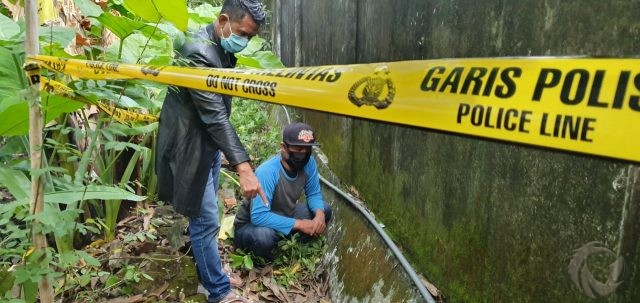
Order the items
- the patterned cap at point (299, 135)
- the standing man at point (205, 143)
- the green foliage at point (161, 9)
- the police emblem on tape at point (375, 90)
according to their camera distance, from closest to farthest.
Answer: the police emblem on tape at point (375, 90)
the green foliage at point (161, 9)
the standing man at point (205, 143)
the patterned cap at point (299, 135)

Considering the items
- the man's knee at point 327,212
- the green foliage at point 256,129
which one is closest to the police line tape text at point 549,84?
the man's knee at point 327,212

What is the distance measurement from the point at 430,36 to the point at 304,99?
1505mm

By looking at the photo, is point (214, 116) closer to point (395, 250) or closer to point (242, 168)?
point (242, 168)

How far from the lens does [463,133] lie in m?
0.93

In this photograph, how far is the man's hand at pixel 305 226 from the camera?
3.43m

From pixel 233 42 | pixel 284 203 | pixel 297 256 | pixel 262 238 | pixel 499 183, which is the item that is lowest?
pixel 297 256

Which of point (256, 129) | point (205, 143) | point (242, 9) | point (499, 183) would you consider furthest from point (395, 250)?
point (256, 129)

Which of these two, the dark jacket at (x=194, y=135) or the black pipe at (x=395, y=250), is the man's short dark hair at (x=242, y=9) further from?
the black pipe at (x=395, y=250)

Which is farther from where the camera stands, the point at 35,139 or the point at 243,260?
the point at 243,260

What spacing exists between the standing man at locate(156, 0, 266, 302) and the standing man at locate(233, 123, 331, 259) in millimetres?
617

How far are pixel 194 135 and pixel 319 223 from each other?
4.40 feet

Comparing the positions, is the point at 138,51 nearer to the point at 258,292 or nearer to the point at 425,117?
the point at 258,292

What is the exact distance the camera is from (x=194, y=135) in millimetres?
2531

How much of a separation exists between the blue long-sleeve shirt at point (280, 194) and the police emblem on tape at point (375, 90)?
2.19 meters
